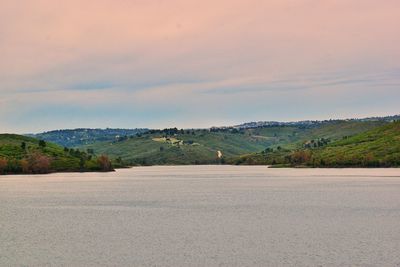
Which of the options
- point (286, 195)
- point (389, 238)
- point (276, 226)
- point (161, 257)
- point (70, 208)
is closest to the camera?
point (161, 257)

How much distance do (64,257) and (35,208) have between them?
71.2 metres

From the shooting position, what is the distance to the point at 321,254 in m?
74.7

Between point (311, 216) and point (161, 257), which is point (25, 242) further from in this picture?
point (311, 216)

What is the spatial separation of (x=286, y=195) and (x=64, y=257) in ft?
355

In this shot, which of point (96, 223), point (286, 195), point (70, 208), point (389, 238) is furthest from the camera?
point (286, 195)

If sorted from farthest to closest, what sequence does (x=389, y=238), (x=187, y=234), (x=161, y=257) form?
(x=187, y=234), (x=389, y=238), (x=161, y=257)

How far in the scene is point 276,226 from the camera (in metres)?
102

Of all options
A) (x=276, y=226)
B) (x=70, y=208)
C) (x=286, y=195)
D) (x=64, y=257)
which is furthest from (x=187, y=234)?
(x=286, y=195)

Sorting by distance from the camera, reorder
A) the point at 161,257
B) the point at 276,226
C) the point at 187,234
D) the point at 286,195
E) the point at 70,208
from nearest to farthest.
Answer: the point at 161,257 → the point at 187,234 → the point at 276,226 → the point at 70,208 → the point at 286,195

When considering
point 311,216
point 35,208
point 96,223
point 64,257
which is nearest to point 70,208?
point 35,208

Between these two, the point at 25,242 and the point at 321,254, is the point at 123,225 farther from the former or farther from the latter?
the point at 321,254

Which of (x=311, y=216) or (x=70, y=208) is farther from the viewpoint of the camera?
(x=70, y=208)

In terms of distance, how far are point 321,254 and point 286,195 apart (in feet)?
332

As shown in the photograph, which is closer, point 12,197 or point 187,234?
point 187,234
